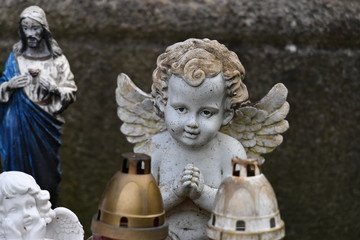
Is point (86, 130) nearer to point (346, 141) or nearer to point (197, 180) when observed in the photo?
point (346, 141)

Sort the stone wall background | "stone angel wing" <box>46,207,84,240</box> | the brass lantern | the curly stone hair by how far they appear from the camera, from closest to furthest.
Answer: the brass lantern < "stone angel wing" <box>46,207,84,240</box> < the curly stone hair < the stone wall background

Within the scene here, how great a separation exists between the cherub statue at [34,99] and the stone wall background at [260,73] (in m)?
0.99

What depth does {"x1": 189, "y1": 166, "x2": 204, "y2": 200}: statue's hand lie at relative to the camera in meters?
4.12

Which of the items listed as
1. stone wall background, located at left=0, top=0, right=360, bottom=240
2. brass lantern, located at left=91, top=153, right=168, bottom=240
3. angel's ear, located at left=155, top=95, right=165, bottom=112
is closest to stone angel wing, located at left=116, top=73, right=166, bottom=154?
angel's ear, located at left=155, top=95, right=165, bottom=112

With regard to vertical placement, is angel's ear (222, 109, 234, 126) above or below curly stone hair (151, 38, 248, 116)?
below

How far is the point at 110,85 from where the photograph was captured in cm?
629

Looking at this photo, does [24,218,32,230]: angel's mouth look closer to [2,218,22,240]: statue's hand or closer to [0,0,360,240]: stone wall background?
[2,218,22,240]: statue's hand

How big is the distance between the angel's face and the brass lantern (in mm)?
675

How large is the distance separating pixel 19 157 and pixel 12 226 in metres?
1.34

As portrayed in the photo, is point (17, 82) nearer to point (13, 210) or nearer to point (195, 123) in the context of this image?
point (195, 123)

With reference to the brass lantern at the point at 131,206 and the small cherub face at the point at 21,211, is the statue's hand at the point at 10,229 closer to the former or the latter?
the small cherub face at the point at 21,211

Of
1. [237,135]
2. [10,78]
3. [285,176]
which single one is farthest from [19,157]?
[285,176]

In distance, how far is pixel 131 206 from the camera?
3.45 meters

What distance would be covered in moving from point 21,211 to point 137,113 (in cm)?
96
